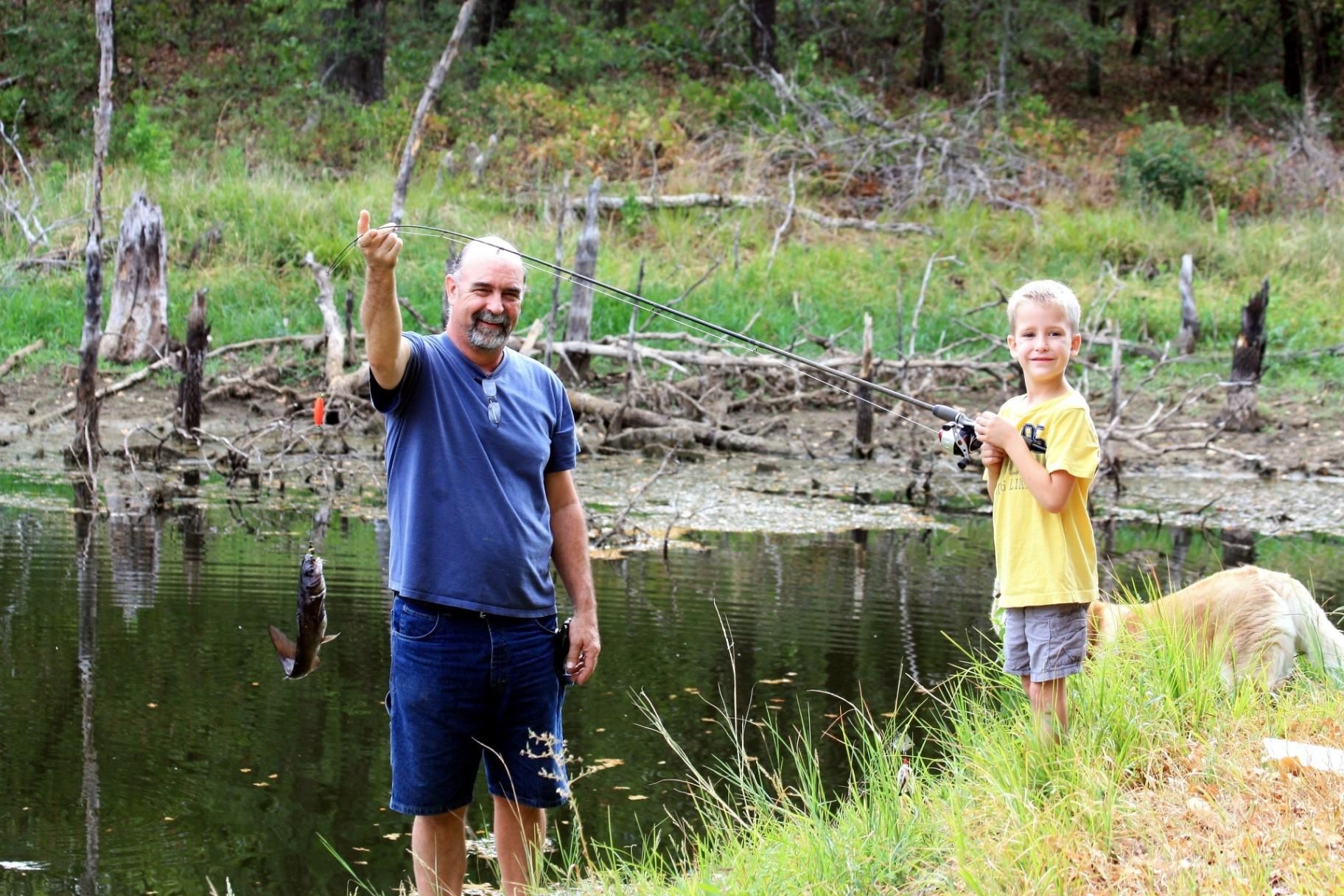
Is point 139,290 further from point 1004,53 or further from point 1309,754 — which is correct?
point 1004,53

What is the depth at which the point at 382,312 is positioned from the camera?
3459 mm

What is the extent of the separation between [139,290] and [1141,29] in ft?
77.0

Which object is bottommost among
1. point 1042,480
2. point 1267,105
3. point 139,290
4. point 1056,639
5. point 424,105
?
point 1056,639

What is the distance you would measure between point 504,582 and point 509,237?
43.4 ft

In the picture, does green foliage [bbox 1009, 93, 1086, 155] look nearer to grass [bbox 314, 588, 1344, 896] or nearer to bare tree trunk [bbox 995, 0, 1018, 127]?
bare tree trunk [bbox 995, 0, 1018, 127]

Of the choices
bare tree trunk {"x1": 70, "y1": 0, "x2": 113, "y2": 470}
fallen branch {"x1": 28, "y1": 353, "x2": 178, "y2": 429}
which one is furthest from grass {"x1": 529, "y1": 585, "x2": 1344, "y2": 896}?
fallen branch {"x1": 28, "y1": 353, "x2": 178, "y2": 429}

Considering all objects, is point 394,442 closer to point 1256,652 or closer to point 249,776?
point 249,776

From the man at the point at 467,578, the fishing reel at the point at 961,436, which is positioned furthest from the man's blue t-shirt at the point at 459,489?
the fishing reel at the point at 961,436

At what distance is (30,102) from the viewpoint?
73.6 feet

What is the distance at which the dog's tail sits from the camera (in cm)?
471

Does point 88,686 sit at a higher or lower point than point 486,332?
lower

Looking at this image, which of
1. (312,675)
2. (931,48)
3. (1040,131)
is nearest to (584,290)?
(312,675)

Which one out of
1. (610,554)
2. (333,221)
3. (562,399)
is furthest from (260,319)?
(562,399)

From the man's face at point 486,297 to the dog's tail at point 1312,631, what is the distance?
2653 mm
